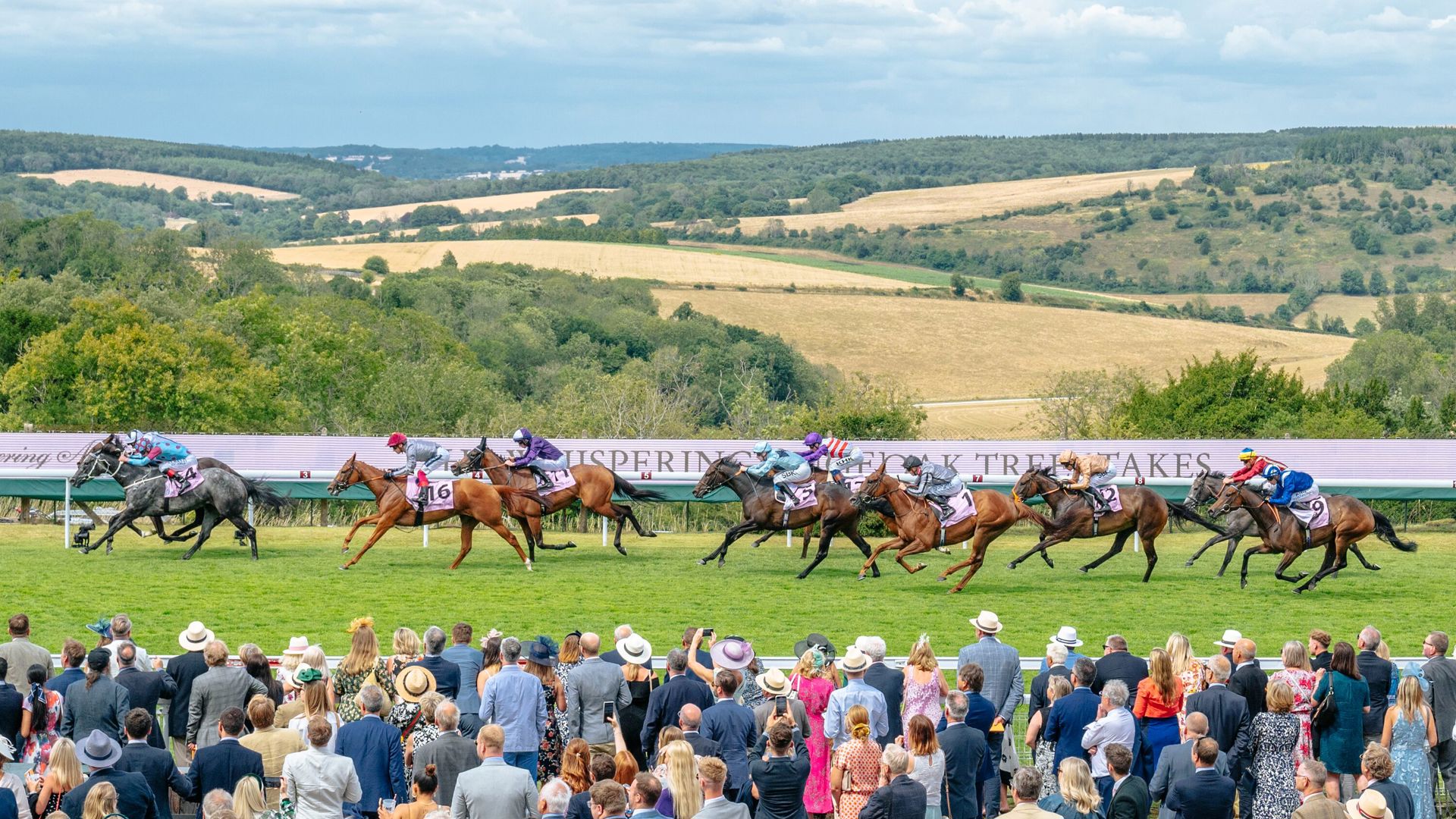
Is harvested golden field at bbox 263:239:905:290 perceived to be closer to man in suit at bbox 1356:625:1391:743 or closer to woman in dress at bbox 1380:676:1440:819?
man in suit at bbox 1356:625:1391:743

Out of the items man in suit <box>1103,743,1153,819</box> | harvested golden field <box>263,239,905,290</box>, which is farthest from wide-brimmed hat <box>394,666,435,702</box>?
harvested golden field <box>263,239,905,290</box>

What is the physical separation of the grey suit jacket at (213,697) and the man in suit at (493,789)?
6.20 feet

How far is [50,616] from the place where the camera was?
14.7 m

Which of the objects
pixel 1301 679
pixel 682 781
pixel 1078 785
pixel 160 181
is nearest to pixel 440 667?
pixel 682 781

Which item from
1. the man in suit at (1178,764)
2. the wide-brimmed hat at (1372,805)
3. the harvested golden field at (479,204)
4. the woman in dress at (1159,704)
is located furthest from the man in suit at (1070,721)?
the harvested golden field at (479,204)

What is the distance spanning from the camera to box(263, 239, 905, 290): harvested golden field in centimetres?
9600

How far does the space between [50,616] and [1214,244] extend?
112286 mm

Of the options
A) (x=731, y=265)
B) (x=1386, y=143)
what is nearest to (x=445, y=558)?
(x=731, y=265)

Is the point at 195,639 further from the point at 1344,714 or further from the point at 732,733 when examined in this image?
the point at 1344,714

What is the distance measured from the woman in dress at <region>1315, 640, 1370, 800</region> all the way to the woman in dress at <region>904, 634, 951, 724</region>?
2.13m

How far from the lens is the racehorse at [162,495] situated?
18.7 metres

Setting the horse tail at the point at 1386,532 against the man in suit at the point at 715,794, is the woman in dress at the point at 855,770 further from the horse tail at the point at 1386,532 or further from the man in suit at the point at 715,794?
the horse tail at the point at 1386,532

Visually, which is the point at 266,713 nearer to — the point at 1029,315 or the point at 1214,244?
the point at 1029,315

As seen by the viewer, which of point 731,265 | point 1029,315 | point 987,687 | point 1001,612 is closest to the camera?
point 987,687
